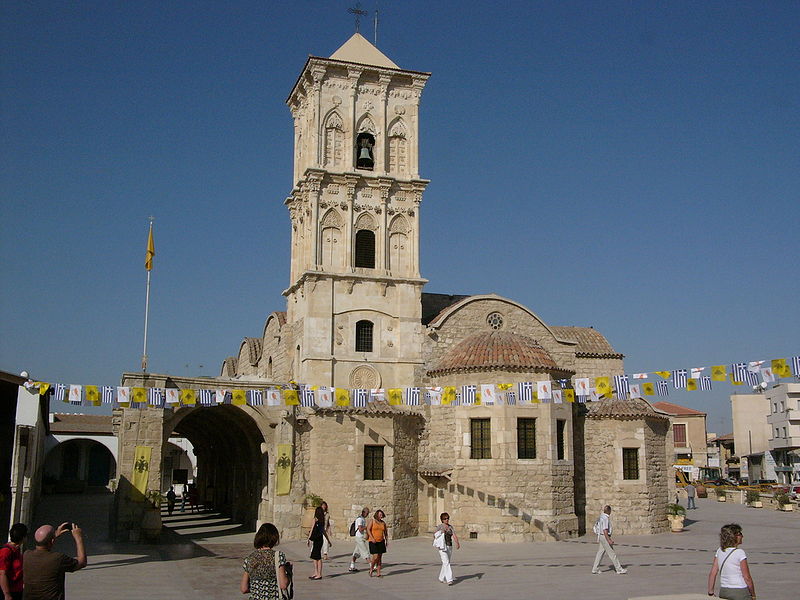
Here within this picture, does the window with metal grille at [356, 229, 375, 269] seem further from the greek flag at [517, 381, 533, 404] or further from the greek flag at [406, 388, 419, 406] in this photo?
the greek flag at [517, 381, 533, 404]

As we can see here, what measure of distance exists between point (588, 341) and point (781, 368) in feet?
56.7

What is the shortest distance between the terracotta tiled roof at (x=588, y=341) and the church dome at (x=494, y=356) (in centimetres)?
551

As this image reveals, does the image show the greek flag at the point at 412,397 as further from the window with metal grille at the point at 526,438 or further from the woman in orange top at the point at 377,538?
the woman in orange top at the point at 377,538

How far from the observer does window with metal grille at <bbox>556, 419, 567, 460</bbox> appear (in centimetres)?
2795

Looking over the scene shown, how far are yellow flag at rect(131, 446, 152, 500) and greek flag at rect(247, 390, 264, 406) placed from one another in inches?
137

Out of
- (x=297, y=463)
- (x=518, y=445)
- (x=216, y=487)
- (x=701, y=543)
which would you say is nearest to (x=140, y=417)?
(x=297, y=463)

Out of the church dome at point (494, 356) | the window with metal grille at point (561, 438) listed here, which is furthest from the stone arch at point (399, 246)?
the window with metal grille at point (561, 438)

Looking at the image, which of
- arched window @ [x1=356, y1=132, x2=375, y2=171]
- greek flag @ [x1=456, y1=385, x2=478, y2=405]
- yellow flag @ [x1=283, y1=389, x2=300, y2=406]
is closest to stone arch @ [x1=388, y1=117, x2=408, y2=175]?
arched window @ [x1=356, y1=132, x2=375, y2=171]

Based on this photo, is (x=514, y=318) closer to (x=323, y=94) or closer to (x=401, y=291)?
(x=401, y=291)

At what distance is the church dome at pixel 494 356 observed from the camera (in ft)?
90.7

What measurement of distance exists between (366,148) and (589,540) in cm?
1643

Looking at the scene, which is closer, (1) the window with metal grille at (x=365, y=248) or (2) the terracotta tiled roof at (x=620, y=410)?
(2) the terracotta tiled roof at (x=620, y=410)

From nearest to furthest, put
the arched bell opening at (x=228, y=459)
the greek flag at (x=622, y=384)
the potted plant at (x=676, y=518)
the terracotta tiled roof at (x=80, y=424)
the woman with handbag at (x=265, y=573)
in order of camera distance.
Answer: the woman with handbag at (x=265, y=573), the greek flag at (x=622, y=384), the potted plant at (x=676, y=518), the arched bell opening at (x=228, y=459), the terracotta tiled roof at (x=80, y=424)

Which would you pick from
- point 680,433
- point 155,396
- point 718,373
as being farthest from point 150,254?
point 680,433
